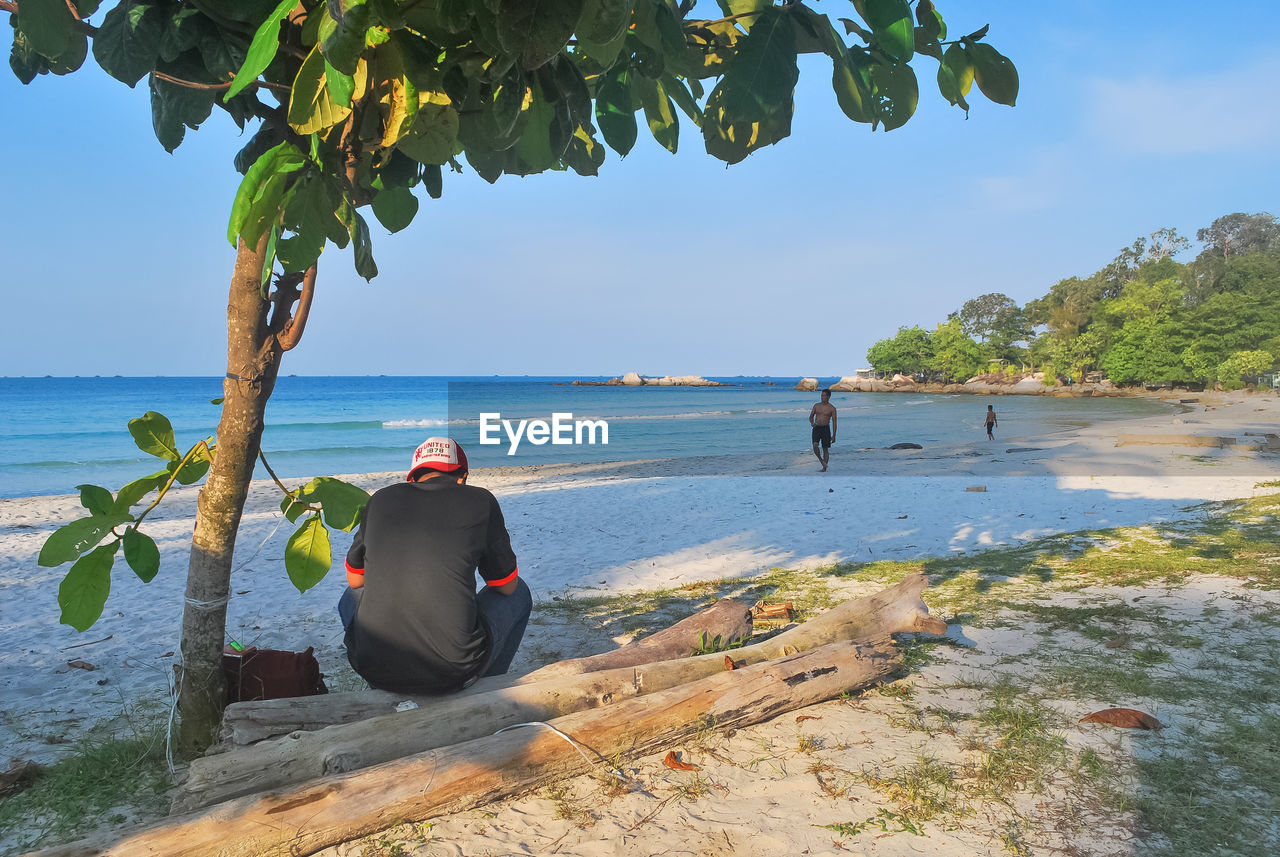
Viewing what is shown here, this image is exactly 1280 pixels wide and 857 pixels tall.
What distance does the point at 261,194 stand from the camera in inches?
53.0

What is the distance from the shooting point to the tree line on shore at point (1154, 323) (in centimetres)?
5853

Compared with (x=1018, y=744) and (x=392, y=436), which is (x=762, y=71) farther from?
(x=392, y=436)

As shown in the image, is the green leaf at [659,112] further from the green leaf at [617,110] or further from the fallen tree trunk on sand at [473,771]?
the fallen tree trunk on sand at [473,771]

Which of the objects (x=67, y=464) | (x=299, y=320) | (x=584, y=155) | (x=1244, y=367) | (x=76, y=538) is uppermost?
(x=1244, y=367)

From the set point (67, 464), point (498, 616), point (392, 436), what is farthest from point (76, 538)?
point (392, 436)

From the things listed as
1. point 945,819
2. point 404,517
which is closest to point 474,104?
point 404,517

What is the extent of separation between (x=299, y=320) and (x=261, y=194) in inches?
68.4

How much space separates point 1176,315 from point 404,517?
7677 cm

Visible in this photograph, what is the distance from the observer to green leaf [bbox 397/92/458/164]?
1475mm

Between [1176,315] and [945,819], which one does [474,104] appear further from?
[1176,315]

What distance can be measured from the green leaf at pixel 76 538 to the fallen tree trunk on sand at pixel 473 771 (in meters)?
0.90

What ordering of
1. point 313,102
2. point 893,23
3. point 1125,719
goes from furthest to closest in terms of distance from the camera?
point 1125,719
point 893,23
point 313,102

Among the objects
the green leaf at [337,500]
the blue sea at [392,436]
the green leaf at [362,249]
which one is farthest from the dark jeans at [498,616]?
the blue sea at [392,436]

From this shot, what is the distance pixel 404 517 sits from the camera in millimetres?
3234
